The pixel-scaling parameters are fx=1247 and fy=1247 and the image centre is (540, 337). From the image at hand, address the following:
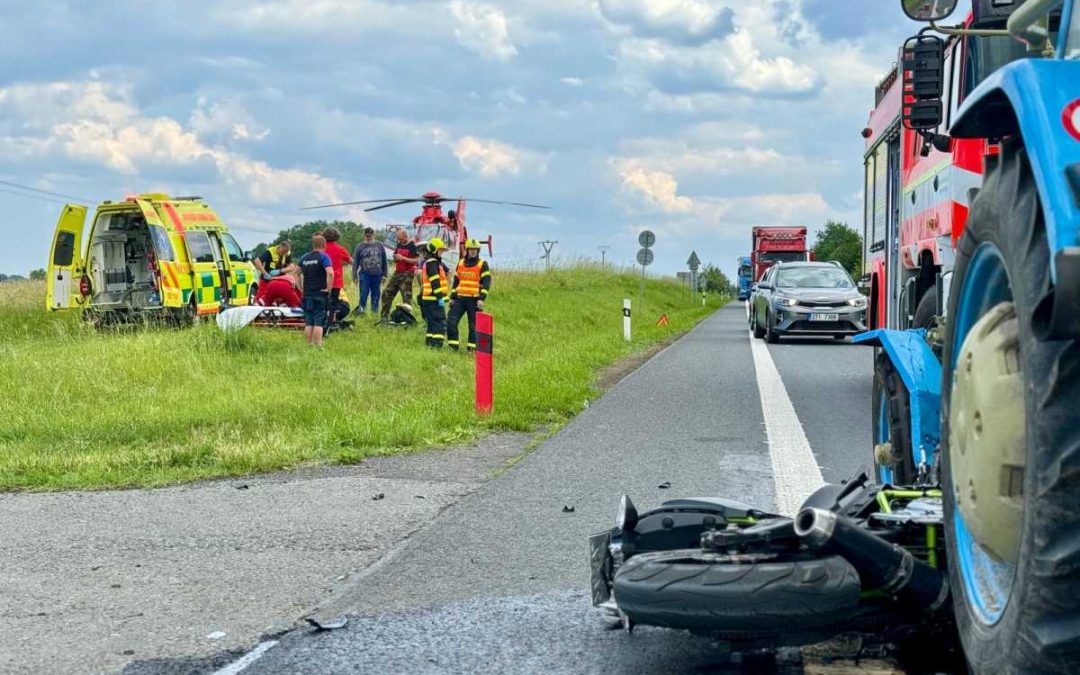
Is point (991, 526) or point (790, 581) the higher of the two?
point (991, 526)

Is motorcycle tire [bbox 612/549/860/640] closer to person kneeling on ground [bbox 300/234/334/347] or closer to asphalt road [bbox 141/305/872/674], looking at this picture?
asphalt road [bbox 141/305/872/674]

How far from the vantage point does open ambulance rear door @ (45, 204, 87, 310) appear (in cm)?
2109

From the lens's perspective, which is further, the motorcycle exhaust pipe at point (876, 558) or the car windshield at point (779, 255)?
the car windshield at point (779, 255)

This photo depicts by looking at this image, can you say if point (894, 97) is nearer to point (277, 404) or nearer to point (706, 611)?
point (277, 404)

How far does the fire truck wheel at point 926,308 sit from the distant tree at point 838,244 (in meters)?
115

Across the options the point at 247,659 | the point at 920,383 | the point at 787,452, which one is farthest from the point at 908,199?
the point at 247,659

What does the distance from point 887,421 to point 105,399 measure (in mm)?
9180

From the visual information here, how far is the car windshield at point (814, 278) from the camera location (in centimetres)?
2391

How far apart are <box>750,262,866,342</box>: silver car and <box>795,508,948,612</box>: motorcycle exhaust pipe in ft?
64.9

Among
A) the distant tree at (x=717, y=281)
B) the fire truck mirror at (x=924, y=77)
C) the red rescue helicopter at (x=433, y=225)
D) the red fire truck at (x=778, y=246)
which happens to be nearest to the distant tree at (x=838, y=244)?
the distant tree at (x=717, y=281)

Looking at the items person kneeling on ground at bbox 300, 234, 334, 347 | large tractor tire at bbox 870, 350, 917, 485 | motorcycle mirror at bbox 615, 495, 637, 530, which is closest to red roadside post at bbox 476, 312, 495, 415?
large tractor tire at bbox 870, 350, 917, 485

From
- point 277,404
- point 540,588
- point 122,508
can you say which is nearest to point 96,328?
point 277,404

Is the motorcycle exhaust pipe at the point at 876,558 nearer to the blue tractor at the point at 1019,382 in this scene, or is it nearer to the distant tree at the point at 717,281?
the blue tractor at the point at 1019,382

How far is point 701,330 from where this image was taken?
3064cm
